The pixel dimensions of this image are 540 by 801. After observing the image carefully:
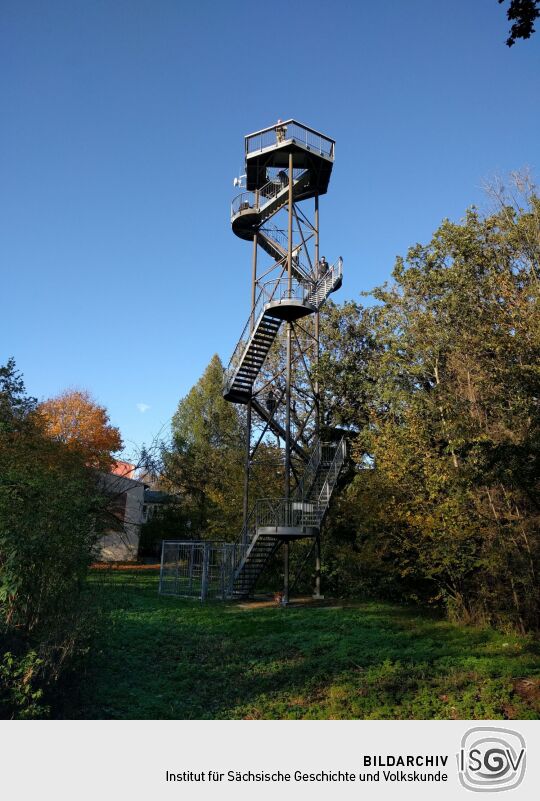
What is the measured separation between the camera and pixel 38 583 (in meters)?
7.21

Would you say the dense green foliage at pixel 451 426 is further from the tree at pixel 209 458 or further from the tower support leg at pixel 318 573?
the tree at pixel 209 458

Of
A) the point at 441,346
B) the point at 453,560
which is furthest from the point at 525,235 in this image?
the point at 453,560

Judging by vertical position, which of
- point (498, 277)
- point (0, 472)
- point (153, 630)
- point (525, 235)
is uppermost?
point (525, 235)

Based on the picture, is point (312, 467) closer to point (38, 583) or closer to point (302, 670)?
point (302, 670)

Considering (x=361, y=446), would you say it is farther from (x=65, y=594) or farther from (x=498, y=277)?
(x=65, y=594)

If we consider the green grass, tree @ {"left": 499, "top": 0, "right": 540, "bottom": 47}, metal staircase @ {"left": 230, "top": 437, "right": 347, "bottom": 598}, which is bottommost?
the green grass

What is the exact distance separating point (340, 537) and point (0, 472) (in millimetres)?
14220

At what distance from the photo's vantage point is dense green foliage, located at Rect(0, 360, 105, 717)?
6387 mm

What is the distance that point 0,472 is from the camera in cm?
860
